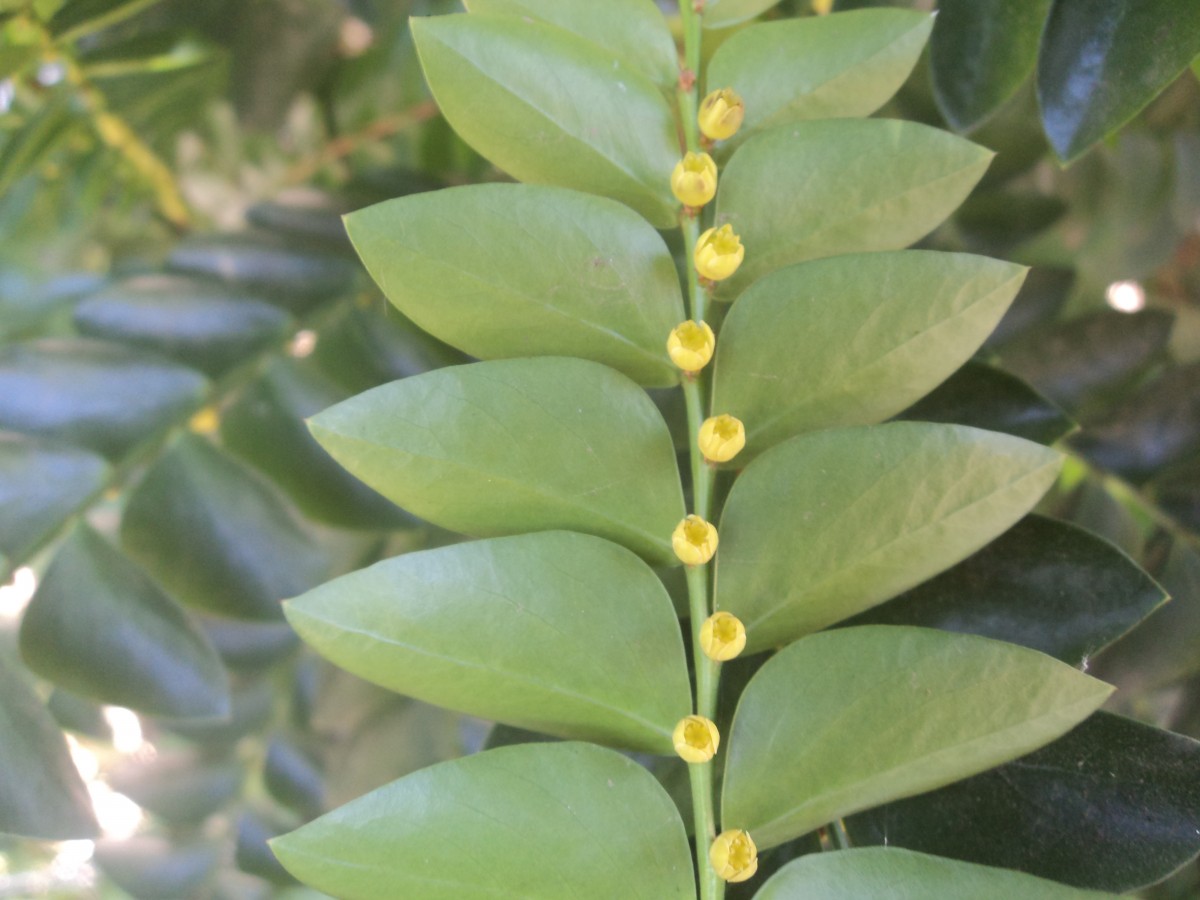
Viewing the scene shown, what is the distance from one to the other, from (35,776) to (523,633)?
219 millimetres

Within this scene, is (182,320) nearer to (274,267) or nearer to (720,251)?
(274,267)

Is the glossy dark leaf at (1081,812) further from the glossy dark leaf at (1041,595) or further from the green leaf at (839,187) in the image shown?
the green leaf at (839,187)

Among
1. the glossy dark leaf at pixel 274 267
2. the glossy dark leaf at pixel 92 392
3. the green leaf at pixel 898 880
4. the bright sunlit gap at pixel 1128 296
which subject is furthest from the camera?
the bright sunlit gap at pixel 1128 296

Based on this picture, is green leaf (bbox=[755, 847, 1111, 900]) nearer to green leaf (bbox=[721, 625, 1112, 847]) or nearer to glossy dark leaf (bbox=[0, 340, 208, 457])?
green leaf (bbox=[721, 625, 1112, 847])

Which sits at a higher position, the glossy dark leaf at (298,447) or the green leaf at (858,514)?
the green leaf at (858,514)

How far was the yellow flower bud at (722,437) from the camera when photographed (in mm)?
313

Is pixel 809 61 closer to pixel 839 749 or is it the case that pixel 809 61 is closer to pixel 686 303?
pixel 686 303

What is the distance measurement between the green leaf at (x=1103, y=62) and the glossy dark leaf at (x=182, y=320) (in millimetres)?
430

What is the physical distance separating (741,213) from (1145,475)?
33 centimetres

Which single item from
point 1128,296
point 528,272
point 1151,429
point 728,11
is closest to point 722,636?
point 528,272

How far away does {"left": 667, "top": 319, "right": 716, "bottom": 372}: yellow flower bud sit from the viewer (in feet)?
1.06

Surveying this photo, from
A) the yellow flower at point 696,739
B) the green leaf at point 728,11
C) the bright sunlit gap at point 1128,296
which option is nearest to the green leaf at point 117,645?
the yellow flower at point 696,739

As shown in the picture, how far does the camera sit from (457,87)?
13.3 inches

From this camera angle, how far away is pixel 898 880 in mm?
270
